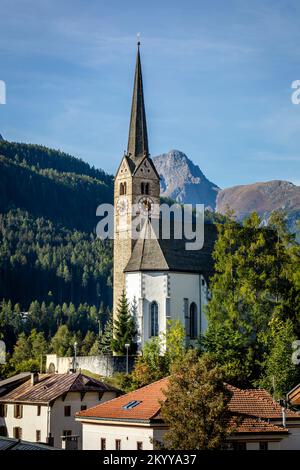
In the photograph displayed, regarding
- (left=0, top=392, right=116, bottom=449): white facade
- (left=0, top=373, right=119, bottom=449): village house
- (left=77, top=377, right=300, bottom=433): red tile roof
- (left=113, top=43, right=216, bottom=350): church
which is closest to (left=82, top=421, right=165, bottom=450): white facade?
(left=77, top=377, right=300, bottom=433): red tile roof

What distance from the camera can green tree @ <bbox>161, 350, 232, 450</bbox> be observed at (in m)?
34.6

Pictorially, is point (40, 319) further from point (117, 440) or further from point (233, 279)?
point (117, 440)

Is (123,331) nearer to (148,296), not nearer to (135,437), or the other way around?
(148,296)

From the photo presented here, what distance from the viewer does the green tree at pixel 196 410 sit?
34.6m

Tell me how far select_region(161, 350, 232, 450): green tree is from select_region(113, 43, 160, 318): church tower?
133 feet

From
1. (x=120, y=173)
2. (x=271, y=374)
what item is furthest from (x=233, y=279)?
(x=120, y=173)

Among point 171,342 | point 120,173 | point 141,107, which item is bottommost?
point 171,342

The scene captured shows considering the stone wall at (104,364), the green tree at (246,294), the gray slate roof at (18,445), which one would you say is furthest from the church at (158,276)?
the gray slate roof at (18,445)

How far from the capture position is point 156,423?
37562 millimetres

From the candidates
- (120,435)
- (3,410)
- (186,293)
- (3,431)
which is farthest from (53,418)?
(186,293)

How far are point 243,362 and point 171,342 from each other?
8.17 metres

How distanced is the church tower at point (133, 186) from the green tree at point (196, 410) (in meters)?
40.4

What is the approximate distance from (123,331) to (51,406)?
20707 mm
